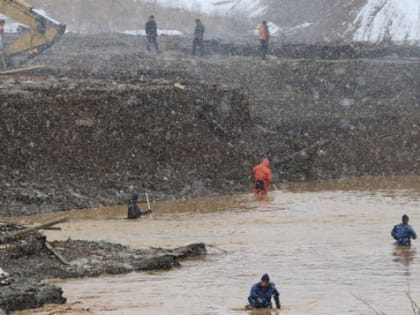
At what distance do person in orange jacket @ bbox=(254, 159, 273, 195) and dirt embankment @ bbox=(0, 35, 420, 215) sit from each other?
1.23 m

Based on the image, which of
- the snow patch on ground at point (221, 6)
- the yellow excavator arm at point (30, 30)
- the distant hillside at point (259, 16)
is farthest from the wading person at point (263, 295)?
the snow patch on ground at point (221, 6)

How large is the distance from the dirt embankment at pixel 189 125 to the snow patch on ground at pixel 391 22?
10569 mm

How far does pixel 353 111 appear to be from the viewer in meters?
38.3

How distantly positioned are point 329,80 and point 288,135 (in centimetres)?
604

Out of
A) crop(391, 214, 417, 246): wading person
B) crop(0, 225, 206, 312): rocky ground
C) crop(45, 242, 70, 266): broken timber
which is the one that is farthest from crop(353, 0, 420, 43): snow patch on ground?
crop(45, 242, 70, 266): broken timber

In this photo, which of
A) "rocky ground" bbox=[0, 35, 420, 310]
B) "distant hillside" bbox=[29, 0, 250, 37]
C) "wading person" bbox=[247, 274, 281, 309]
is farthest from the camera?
"distant hillside" bbox=[29, 0, 250, 37]

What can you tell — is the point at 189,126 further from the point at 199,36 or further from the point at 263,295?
the point at 263,295

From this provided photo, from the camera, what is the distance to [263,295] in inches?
680

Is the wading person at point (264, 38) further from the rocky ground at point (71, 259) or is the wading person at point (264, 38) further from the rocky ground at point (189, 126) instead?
the rocky ground at point (71, 259)

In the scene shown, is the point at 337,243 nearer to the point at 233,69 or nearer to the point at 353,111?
the point at 353,111

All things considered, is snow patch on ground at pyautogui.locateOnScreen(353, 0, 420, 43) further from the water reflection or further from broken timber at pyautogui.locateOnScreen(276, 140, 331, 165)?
the water reflection

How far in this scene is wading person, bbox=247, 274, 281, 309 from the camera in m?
17.2

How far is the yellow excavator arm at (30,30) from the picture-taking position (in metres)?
36.4

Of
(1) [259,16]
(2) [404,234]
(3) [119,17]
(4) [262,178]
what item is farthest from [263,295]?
(1) [259,16]
